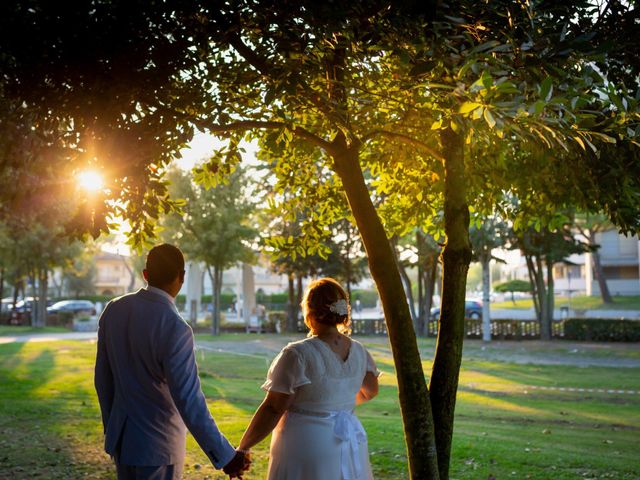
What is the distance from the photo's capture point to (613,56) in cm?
586

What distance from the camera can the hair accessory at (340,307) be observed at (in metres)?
4.38

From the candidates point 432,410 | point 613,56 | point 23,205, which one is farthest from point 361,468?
point 23,205

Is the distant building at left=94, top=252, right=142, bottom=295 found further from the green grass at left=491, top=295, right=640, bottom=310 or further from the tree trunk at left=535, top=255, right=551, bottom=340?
the tree trunk at left=535, top=255, right=551, bottom=340

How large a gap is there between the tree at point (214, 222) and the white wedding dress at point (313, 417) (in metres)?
37.3

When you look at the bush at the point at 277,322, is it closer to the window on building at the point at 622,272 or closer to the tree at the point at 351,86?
the tree at the point at 351,86

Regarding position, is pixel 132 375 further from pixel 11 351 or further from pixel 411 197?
pixel 11 351

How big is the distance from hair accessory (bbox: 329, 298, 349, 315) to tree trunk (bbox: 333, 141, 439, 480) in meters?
1.59

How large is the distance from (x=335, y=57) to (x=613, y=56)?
2125 mm

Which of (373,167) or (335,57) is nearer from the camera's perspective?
(335,57)

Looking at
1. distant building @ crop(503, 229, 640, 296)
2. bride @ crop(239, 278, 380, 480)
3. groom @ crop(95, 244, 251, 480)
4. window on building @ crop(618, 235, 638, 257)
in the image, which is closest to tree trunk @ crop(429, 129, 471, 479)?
bride @ crop(239, 278, 380, 480)

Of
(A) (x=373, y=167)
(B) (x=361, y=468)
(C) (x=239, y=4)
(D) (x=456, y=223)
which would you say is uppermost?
(C) (x=239, y=4)

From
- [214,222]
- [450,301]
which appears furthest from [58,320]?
[450,301]

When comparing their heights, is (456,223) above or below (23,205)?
below

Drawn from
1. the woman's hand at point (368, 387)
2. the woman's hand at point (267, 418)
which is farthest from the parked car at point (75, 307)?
the woman's hand at point (267, 418)
